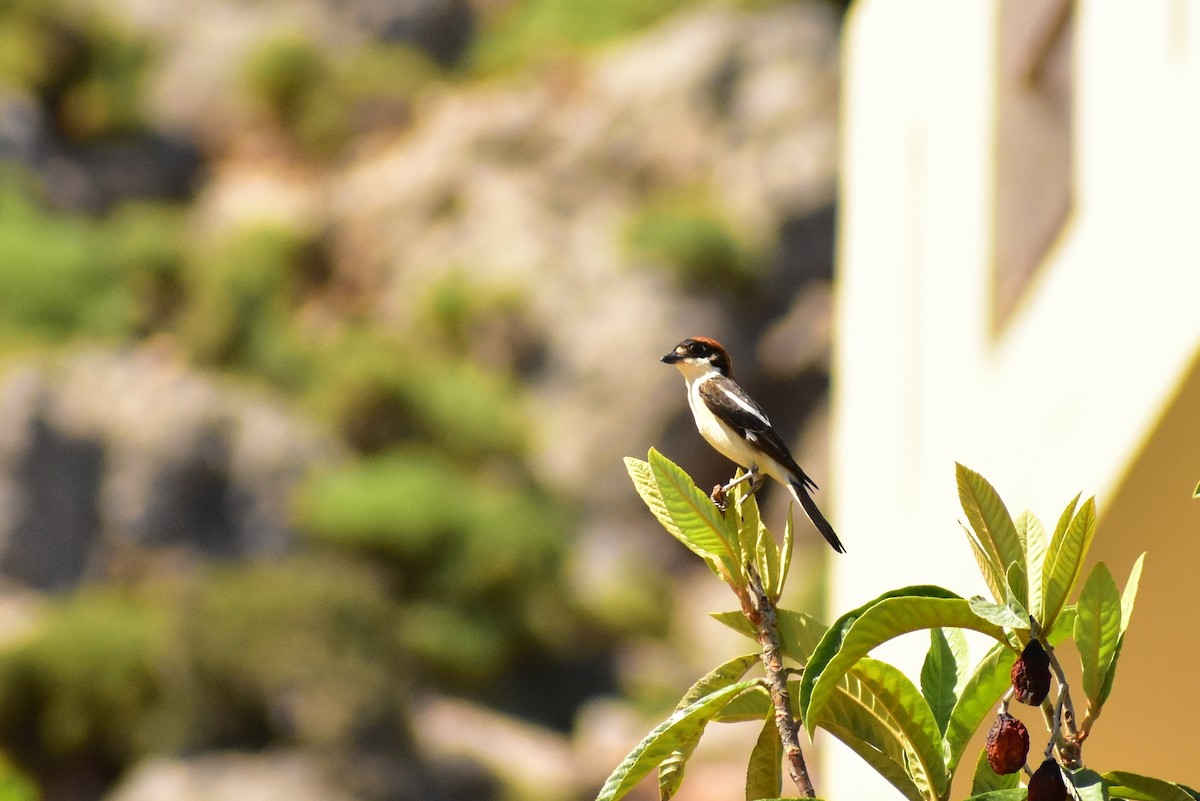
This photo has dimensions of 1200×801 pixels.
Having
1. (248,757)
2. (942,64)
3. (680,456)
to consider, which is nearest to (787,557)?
(942,64)

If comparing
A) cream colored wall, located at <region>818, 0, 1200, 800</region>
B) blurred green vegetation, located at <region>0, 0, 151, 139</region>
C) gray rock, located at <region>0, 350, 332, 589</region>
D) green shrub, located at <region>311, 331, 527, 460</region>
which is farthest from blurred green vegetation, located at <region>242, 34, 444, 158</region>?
cream colored wall, located at <region>818, 0, 1200, 800</region>

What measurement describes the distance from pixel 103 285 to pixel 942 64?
2074cm

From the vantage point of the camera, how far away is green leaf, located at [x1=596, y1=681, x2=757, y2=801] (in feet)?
6.39

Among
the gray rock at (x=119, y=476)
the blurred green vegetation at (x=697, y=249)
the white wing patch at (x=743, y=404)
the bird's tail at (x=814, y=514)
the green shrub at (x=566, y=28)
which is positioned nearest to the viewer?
the bird's tail at (x=814, y=514)

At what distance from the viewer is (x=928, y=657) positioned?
213 centimetres

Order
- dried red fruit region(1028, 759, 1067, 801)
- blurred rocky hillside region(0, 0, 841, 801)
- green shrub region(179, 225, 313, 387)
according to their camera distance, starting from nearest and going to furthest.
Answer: dried red fruit region(1028, 759, 1067, 801) < blurred rocky hillside region(0, 0, 841, 801) < green shrub region(179, 225, 313, 387)

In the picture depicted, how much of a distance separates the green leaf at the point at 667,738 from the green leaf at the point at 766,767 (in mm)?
140

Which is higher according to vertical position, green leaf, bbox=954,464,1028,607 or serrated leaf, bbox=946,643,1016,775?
green leaf, bbox=954,464,1028,607

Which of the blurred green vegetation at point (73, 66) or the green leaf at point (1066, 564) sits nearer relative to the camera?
the green leaf at point (1066, 564)

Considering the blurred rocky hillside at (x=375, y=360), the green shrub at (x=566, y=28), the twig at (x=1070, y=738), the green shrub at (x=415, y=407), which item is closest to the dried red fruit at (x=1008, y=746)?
the twig at (x=1070, y=738)

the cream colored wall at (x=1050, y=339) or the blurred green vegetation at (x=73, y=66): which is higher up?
the blurred green vegetation at (x=73, y=66)

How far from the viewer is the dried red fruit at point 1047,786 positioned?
1.67 meters

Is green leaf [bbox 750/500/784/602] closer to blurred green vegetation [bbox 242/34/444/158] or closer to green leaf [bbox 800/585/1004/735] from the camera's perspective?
green leaf [bbox 800/585/1004/735]

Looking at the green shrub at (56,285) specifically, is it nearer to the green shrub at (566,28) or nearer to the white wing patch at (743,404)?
the green shrub at (566,28)
